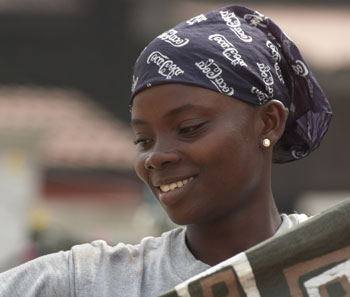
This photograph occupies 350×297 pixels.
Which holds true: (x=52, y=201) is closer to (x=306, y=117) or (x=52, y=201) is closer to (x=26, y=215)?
(x=26, y=215)

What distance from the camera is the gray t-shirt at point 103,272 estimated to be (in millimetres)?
2906

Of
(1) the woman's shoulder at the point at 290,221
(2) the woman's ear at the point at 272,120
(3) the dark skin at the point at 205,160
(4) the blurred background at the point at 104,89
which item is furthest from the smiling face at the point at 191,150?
(4) the blurred background at the point at 104,89

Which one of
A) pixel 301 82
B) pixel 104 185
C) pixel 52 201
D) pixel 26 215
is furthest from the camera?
pixel 104 185

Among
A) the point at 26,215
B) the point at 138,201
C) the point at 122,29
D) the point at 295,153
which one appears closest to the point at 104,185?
the point at 138,201

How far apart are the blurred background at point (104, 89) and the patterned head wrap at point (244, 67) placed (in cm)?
841

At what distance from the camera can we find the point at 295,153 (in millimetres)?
3260

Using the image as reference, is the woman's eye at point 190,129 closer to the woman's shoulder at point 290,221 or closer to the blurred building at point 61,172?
the woman's shoulder at point 290,221

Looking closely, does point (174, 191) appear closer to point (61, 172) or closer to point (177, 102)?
point (177, 102)

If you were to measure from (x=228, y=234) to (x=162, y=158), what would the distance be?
1.02ft

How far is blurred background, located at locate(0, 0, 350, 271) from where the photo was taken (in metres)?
13.4

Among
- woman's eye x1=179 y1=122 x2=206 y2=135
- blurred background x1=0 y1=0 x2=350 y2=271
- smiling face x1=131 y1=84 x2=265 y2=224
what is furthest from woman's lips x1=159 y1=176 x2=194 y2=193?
blurred background x1=0 y1=0 x2=350 y2=271

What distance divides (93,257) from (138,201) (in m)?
9.88

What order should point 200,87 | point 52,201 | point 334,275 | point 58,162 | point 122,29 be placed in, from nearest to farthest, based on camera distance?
1. point 334,275
2. point 200,87
3. point 52,201
4. point 58,162
5. point 122,29

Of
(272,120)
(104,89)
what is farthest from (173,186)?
(104,89)
